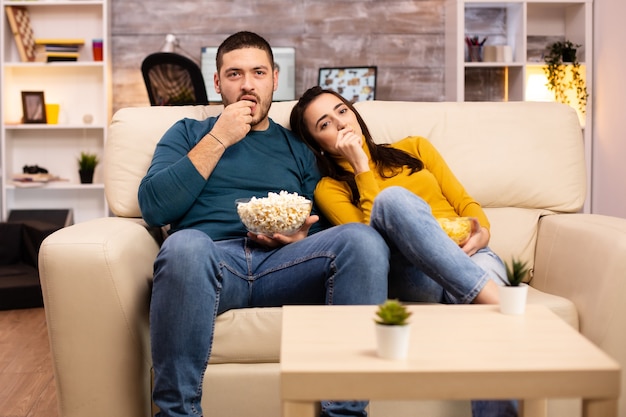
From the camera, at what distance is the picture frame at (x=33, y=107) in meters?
5.07

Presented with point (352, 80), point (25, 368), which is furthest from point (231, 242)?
point (352, 80)

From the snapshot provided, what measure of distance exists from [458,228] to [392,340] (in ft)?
2.89

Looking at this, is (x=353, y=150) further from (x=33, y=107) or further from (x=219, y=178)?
(x=33, y=107)

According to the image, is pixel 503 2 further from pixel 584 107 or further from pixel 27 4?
pixel 27 4

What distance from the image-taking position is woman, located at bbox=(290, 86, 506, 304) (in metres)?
1.72

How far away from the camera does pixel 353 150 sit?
216cm

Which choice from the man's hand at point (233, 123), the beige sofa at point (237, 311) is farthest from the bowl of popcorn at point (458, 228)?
the man's hand at point (233, 123)

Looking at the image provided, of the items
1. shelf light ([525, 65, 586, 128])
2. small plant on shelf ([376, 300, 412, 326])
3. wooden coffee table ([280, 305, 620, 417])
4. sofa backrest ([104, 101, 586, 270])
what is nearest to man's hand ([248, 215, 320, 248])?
sofa backrest ([104, 101, 586, 270])

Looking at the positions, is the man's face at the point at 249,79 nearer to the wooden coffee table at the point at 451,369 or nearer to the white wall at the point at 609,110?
the wooden coffee table at the point at 451,369

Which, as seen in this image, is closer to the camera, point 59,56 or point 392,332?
point 392,332

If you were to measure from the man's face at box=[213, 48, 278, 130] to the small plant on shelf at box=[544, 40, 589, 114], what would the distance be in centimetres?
303

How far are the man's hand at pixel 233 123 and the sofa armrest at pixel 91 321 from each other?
1.56 feet

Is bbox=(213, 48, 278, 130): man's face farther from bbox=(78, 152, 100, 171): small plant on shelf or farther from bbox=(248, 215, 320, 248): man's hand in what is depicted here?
bbox=(78, 152, 100, 171): small plant on shelf

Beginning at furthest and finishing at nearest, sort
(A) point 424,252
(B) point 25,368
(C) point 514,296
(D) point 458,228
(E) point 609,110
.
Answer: (E) point 609,110
(B) point 25,368
(D) point 458,228
(A) point 424,252
(C) point 514,296
